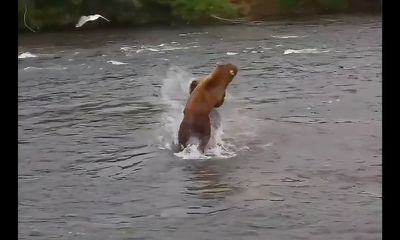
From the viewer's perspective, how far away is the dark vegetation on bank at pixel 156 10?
2492 centimetres

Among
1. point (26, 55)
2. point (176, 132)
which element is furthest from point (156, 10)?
point (176, 132)

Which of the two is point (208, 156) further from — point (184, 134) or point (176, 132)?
point (176, 132)

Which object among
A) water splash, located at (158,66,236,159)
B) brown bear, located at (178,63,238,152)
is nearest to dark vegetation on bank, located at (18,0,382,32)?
water splash, located at (158,66,236,159)

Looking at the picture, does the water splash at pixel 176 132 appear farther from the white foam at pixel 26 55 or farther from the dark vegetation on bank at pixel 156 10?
the dark vegetation on bank at pixel 156 10

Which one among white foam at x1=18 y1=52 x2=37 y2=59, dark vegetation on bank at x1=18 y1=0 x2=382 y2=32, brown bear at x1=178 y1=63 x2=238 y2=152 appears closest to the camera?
brown bear at x1=178 y1=63 x2=238 y2=152

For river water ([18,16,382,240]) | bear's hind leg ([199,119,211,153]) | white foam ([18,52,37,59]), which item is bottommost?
river water ([18,16,382,240])

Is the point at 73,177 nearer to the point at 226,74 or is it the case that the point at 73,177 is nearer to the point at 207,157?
the point at 207,157

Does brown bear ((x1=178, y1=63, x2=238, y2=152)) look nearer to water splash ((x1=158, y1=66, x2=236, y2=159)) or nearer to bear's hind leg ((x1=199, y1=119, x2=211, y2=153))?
bear's hind leg ((x1=199, y1=119, x2=211, y2=153))

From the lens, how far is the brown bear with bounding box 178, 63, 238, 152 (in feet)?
26.0

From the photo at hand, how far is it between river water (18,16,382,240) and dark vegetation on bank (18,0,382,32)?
6.72 m

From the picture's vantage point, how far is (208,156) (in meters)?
7.95

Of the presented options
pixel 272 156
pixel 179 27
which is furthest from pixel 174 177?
pixel 179 27

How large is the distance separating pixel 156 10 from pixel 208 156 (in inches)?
749
